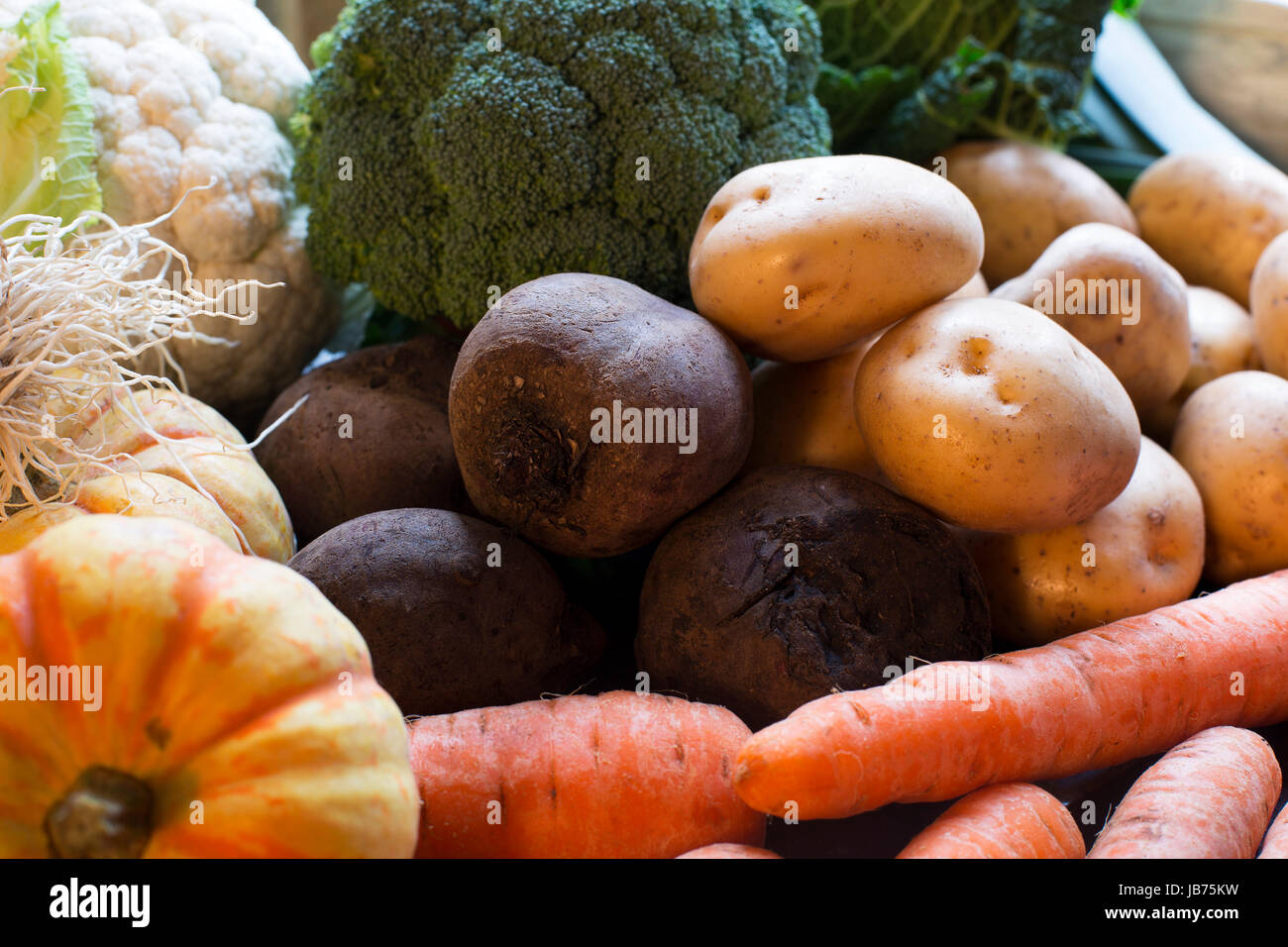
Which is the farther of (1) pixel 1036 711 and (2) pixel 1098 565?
(2) pixel 1098 565

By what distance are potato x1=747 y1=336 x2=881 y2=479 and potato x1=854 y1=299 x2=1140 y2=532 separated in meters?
0.11

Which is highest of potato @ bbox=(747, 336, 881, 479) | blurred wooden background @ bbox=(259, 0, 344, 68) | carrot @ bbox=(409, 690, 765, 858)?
blurred wooden background @ bbox=(259, 0, 344, 68)

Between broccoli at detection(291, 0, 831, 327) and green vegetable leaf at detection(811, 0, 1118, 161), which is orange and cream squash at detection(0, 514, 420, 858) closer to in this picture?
broccoli at detection(291, 0, 831, 327)

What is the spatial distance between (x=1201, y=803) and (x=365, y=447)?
106cm

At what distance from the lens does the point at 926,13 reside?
1974 millimetres

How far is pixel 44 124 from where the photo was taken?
1288 mm

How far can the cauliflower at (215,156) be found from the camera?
4.71 feet

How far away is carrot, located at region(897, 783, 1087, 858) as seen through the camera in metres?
0.93

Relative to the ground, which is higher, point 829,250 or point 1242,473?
point 829,250

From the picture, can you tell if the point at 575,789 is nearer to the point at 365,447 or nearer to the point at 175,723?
the point at 175,723

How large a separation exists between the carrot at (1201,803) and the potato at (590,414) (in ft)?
1.83

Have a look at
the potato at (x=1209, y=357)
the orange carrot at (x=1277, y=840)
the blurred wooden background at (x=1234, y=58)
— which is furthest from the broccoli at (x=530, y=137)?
the blurred wooden background at (x=1234, y=58)

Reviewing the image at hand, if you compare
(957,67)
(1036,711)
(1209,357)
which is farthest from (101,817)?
(957,67)

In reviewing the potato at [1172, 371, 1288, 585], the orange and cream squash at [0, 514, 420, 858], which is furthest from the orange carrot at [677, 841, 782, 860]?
the potato at [1172, 371, 1288, 585]
